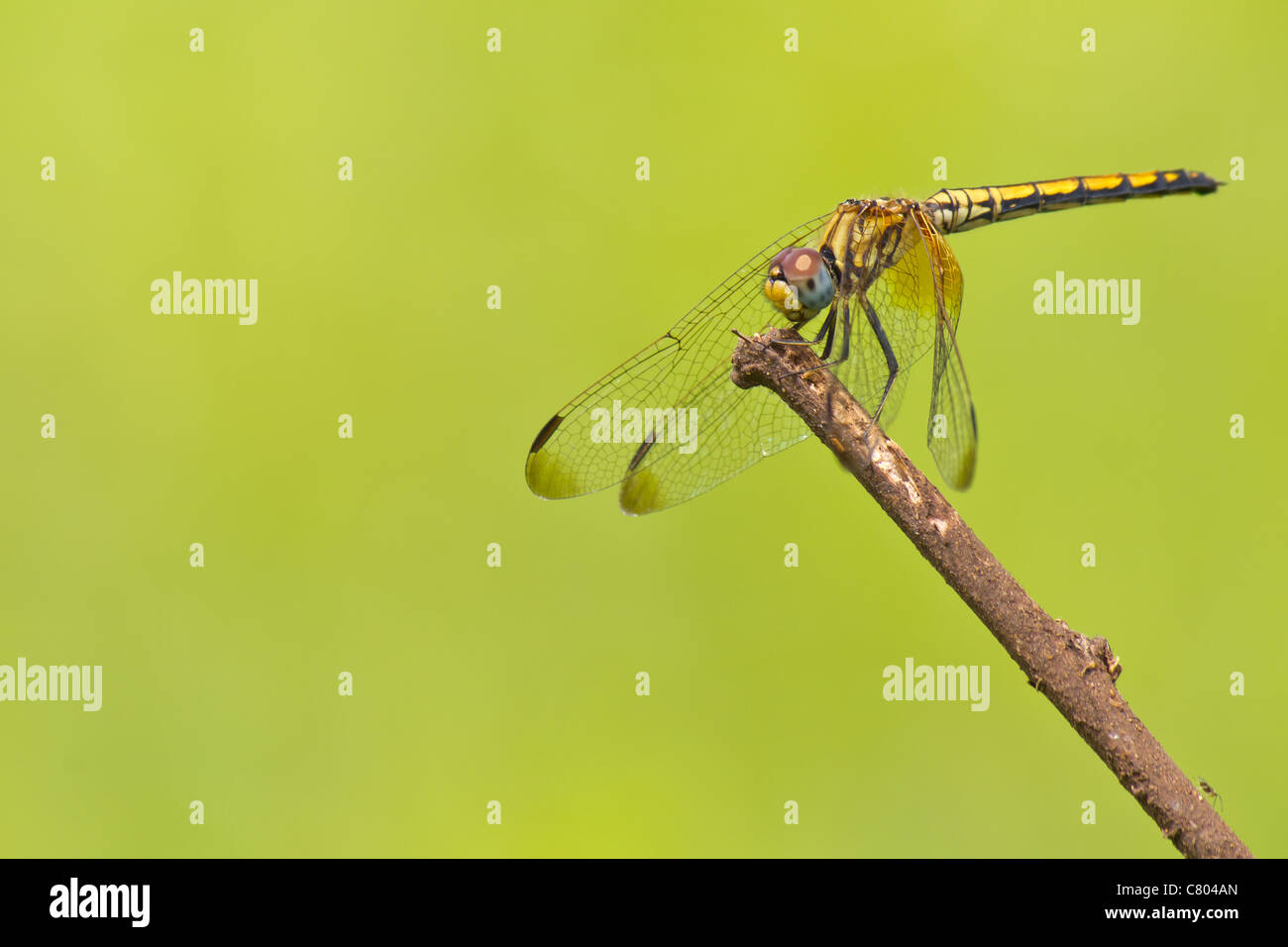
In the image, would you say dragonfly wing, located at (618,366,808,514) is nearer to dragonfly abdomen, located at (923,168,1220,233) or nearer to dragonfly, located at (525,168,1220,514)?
dragonfly, located at (525,168,1220,514)

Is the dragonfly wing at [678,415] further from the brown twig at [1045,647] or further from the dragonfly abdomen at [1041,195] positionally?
the brown twig at [1045,647]

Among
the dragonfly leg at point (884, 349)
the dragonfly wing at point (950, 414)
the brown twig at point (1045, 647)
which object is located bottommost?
the brown twig at point (1045, 647)

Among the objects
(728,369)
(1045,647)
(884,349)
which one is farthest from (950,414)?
(1045,647)

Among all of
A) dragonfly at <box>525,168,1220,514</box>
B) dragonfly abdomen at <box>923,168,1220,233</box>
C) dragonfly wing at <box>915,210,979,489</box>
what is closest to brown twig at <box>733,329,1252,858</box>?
dragonfly wing at <box>915,210,979,489</box>

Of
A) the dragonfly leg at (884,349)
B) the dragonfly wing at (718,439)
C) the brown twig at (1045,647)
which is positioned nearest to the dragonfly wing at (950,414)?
the dragonfly leg at (884,349)

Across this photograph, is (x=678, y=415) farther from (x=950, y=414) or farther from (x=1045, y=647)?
(x=1045, y=647)
